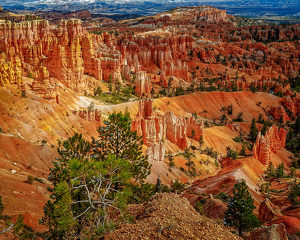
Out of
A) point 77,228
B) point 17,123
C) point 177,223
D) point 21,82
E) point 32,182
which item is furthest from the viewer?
point 21,82

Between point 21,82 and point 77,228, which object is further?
point 21,82

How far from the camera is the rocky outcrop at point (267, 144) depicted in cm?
4347

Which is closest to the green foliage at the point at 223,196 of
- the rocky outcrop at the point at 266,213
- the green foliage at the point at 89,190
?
the rocky outcrop at the point at 266,213

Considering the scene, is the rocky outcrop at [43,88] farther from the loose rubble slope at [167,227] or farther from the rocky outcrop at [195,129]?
the loose rubble slope at [167,227]

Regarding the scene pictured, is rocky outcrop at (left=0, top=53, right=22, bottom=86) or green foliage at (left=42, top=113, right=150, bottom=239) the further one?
rocky outcrop at (left=0, top=53, right=22, bottom=86)

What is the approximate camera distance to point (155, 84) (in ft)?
247

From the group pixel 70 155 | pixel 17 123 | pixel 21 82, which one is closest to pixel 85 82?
pixel 21 82

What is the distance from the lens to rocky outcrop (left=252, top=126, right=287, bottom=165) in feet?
143

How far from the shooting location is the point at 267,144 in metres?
43.9

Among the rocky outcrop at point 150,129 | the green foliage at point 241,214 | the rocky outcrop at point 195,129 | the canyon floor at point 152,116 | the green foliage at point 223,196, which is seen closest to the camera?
the green foliage at point 241,214

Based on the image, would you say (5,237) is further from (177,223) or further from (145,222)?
(177,223)

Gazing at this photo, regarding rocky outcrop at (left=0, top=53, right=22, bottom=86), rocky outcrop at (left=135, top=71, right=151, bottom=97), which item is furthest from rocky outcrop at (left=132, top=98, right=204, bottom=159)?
rocky outcrop at (left=135, top=71, right=151, bottom=97)

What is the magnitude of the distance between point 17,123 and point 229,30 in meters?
138

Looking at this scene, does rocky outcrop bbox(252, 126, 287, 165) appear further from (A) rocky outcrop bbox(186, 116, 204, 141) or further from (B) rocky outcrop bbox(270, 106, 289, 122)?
(B) rocky outcrop bbox(270, 106, 289, 122)
